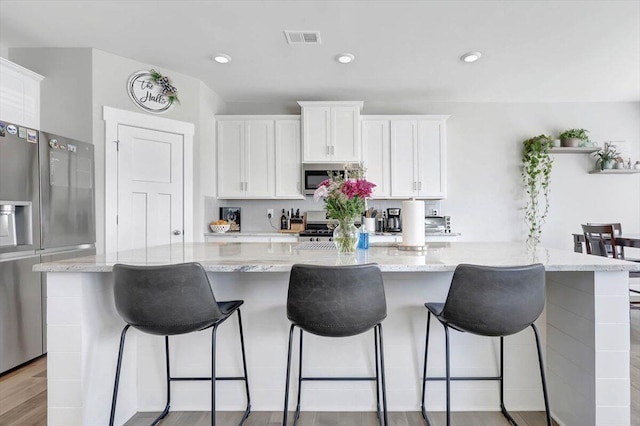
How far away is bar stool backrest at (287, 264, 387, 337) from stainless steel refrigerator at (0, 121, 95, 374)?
2328 mm

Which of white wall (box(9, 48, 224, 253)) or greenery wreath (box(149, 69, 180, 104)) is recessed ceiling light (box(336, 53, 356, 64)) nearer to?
greenery wreath (box(149, 69, 180, 104))

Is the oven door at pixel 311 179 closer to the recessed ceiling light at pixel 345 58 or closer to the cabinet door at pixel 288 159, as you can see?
the cabinet door at pixel 288 159

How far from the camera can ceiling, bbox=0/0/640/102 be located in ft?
7.88

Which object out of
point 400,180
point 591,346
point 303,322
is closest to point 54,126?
point 303,322

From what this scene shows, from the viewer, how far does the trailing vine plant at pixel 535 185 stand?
4.28 m

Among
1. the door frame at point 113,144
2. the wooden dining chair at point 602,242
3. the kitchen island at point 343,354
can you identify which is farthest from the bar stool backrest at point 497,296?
the door frame at point 113,144

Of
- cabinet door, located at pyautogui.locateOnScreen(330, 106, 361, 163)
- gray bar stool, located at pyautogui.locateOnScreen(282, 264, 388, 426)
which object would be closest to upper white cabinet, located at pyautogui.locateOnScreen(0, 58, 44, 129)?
cabinet door, located at pyautogui.locateOnScreen(330, 106, 361, 163)

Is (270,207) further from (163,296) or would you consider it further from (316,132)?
(163,296)

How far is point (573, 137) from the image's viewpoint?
164 inches

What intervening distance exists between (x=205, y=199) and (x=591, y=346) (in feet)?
11.7

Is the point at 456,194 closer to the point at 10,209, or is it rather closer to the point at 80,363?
the point at 80,363

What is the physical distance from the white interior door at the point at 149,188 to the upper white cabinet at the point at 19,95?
70 cm

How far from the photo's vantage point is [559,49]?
299 centimetres

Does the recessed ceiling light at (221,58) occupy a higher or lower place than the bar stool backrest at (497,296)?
higher
